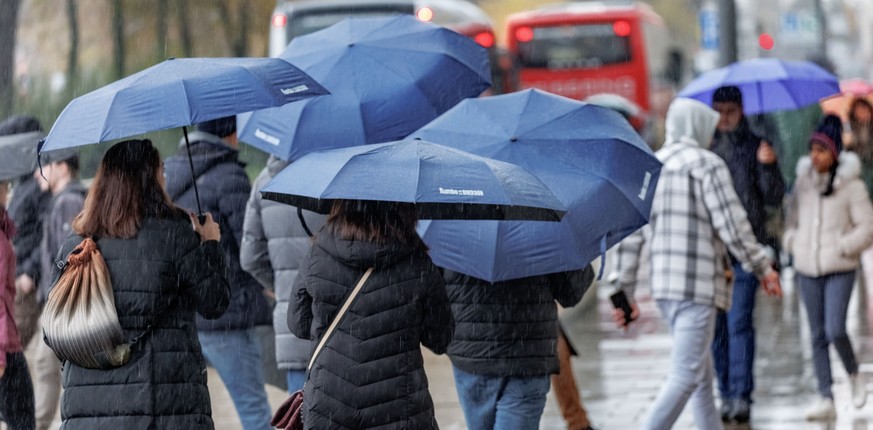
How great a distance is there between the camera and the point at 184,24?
1211 inches

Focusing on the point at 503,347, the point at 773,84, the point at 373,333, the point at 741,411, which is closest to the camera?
the point at 373,333

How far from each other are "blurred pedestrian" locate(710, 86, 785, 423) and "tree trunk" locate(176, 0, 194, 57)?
2184 centimetres

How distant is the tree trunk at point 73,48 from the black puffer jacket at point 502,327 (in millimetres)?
19003

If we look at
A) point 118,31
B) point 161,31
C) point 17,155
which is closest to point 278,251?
point 17,155

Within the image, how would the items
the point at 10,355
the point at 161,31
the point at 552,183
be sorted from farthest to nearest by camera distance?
the point at 161,31
the point at 10,355
the point at 552,183

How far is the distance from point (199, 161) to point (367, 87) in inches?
37.6

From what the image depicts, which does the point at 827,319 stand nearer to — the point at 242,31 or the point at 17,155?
the point at 17,155

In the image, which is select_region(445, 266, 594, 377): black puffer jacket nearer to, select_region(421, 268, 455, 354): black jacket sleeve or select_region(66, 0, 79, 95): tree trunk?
select_region(421, 268, 455, 354): black jacket sleeve

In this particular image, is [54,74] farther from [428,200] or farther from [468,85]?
[428,200]

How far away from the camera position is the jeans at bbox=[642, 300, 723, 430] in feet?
24.3

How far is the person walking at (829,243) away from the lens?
29.5ft

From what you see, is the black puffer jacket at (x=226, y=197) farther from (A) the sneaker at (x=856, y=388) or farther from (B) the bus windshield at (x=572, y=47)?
(B) the bus windshield at (x=572, y=47)

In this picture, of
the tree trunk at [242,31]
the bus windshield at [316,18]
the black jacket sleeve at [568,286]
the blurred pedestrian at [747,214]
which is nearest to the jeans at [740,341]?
the blurred pedestrian at [747,214]

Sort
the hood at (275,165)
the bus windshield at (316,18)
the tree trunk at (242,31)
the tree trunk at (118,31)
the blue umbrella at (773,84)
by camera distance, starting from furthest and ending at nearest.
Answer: the tree trunk at (242,31)
the tree trunk at (118,31)
the bus windshield at (316,18)
the blue umbrella at (773,84)
the hood at (275,165)
